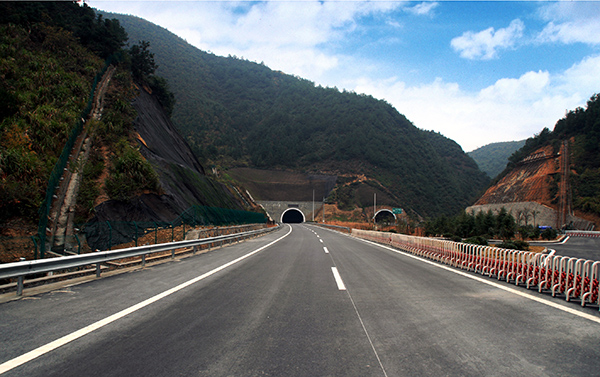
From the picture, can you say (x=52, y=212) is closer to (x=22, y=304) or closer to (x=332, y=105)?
(x=22, y=304)

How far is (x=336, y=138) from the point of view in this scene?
135875 millimetres

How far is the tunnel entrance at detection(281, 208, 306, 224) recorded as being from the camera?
94.6 metres

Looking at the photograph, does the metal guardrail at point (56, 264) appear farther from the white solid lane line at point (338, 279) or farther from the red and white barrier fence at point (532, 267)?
the red and white barrier fence at point (532, 267)

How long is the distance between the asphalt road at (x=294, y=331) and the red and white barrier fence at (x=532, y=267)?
0.46 metres

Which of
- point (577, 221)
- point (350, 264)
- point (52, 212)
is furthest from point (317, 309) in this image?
point (577, 221)

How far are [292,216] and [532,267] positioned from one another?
9580 cm

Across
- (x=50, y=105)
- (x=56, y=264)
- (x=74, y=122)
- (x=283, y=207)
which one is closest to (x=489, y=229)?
(x=74, y=122)

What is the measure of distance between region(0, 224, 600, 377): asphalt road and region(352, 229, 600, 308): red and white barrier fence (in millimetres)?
460

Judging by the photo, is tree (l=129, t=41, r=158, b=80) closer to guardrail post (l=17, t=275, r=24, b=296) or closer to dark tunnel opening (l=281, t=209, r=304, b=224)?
guardrail post (l=17, t=275, r=24, b=296)

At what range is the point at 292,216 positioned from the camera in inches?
4063

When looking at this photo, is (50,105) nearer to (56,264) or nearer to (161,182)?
(161,182)

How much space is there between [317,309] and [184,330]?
7.23 feet

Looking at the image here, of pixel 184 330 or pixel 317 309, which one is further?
pixel 317 309

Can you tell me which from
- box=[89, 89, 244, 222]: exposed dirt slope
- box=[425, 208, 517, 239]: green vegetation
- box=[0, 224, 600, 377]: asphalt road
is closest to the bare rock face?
box=[89, 89, 244, 222]: exposed dirt slope
